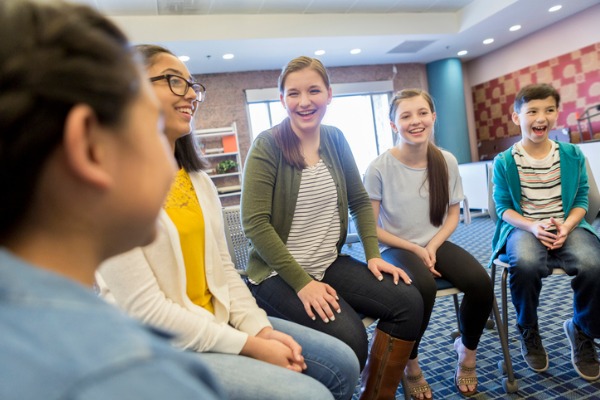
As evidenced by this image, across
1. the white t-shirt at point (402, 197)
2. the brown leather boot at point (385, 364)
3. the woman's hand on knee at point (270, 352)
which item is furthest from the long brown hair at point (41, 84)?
the white t-shirt at point (402, 197)

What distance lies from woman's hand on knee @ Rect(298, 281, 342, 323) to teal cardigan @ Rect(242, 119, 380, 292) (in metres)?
0.03

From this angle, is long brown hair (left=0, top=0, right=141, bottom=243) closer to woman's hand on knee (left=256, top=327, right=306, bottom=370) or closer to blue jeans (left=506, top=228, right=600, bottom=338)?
woman's hand on knee (left=256, top=327, right=306, bottom=370)

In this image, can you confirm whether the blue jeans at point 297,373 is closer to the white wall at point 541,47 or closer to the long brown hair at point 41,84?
the long brown hair at point 41,84

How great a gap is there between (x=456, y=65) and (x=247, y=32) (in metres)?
4.06

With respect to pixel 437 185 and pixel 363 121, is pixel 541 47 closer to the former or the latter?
pixel 363 121

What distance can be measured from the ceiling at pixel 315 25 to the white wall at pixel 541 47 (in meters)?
0.16

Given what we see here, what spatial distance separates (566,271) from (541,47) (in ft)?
19.3

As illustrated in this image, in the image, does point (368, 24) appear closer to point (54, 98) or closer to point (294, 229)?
point (294, 229)

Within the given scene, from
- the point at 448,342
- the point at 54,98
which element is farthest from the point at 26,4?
the point at 448,342

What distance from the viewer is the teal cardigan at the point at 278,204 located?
1.24 meters

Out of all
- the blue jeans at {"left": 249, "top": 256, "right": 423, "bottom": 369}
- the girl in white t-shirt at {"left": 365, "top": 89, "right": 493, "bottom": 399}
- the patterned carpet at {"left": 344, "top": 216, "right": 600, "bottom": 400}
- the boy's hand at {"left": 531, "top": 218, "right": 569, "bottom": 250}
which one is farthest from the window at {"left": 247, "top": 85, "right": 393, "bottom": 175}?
the blue jeans at {"left": 249, "top": 256, "right": 423, "bottom": 369}

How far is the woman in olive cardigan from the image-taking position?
1.21 metres

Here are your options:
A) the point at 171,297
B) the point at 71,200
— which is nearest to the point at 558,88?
the point at 171,297

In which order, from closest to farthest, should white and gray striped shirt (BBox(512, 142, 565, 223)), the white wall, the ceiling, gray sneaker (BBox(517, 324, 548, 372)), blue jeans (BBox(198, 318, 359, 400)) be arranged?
1. blue jeans (BBox(198, 318, 359, 400))
2. gray sneaker (BBox(517, 324, 548, 372))
3. white and gray striped shirt (BBox(512, 142, 565, 223))
4. the ceiling
5. the white wall
